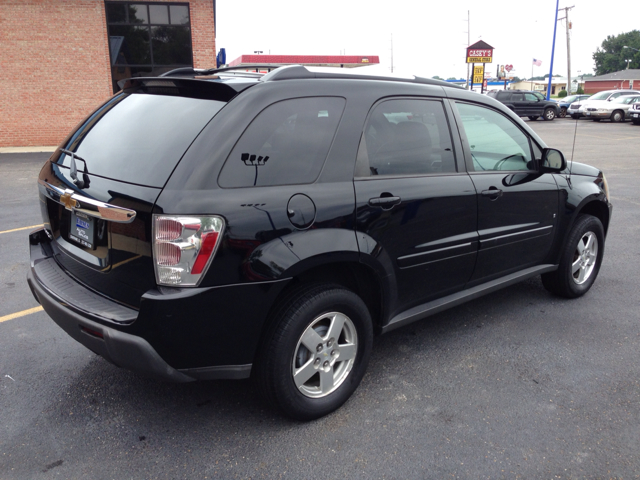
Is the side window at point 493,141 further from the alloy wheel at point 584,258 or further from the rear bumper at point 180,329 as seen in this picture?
the rear bumper at point 180,329

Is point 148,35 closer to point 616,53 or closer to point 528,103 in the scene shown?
point 528,103

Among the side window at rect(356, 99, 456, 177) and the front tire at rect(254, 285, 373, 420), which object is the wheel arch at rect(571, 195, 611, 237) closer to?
the side window at rect(356, 99, 456, 177)

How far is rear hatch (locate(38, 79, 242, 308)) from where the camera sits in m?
2.42

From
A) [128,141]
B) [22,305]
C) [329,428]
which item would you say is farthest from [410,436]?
[22,305]

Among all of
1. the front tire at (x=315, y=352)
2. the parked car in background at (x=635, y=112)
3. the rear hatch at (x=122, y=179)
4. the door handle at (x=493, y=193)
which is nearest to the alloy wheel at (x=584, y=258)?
the door handle at (x=493, y=193)

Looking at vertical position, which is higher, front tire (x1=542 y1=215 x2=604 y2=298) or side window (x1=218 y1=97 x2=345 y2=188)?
side window (x1=218 y1=97 x2=345 y2=188)

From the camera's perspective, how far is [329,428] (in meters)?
2.80

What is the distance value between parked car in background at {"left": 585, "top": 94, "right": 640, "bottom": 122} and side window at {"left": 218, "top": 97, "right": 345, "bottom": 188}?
106 feet

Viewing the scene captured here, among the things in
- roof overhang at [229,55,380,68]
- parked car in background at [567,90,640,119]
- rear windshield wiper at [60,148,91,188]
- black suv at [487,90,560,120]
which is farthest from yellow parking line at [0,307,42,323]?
roof overhang at [229,55,380,68]

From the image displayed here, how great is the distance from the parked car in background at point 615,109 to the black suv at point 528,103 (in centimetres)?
231

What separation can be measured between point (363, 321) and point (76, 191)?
1640mm

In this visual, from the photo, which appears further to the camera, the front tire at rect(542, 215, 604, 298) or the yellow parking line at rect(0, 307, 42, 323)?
the front tire at rect(542, 215, 604, 298)

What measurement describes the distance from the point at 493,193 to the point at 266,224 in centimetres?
182

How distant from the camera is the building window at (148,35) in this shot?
17.8 meters
